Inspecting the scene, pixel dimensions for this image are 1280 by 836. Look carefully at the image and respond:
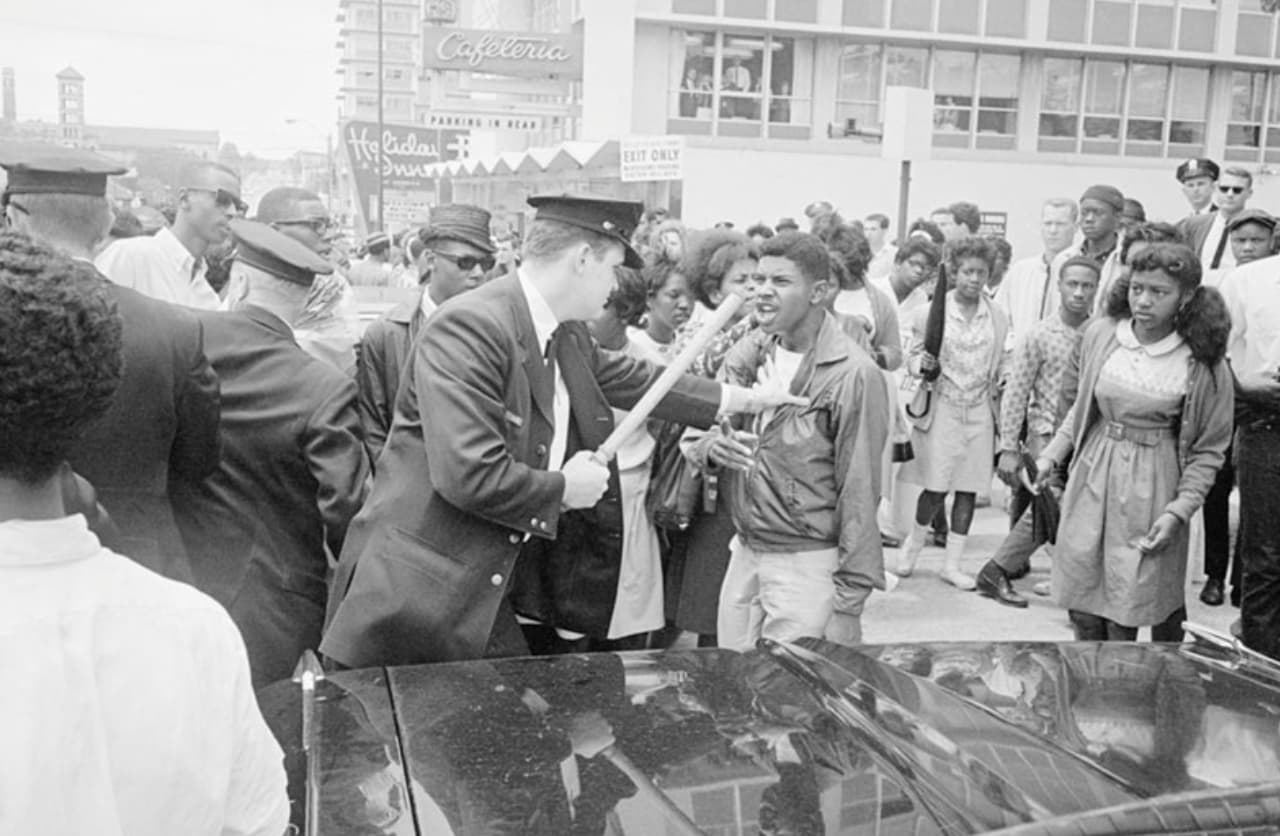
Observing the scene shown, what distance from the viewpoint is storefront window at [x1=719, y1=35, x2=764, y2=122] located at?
29.8 metres

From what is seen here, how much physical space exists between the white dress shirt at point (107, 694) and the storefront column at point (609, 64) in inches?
1105

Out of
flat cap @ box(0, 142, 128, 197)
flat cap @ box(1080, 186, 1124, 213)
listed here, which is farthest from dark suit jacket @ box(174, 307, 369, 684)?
flat cap @ box(1080, 186, 1124, 213)

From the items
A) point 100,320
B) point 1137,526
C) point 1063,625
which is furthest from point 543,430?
point 1063,625

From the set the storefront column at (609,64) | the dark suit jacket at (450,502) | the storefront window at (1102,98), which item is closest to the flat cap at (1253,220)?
the dark suit jacket at (450,502)

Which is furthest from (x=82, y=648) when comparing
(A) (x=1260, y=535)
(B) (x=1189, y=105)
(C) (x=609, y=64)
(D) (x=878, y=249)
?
(B) (x=1189, y=105)

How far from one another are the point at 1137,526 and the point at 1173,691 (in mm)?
2151

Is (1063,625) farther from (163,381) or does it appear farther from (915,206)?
(915,206)

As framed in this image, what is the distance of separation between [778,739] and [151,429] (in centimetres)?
172

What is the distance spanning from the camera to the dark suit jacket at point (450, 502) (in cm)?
313

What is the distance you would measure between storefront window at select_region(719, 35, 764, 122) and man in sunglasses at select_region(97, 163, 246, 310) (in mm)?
24086

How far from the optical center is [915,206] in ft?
97.3

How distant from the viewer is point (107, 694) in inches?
54.0

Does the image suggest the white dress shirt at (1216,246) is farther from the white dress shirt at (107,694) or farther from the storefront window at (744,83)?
the storefront window at (744,83)

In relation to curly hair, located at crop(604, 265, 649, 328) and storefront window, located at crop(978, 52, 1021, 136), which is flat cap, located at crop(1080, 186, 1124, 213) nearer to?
curly hair, located at crop(604, 265, 649, 328)
